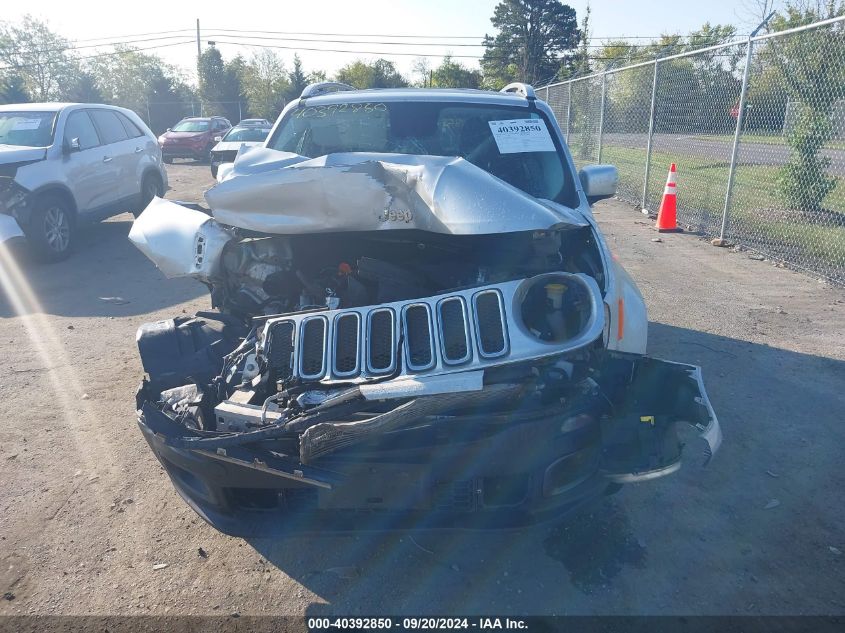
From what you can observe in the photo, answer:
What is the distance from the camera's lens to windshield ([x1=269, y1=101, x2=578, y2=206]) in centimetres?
391

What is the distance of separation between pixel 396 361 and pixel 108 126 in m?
9.05

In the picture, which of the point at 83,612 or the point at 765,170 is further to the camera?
the point at 765,170

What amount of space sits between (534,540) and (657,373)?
97 cm

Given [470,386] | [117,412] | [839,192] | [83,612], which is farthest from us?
[839,192]

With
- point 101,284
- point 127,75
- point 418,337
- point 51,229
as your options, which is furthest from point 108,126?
point 127,75

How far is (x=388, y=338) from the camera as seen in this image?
2529mm

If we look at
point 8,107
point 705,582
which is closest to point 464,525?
point 705,582

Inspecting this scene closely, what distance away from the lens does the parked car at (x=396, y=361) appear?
2236mm

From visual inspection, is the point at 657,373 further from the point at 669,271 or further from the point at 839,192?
the point at 839,192

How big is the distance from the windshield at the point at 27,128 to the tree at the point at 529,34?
4619 centimetres

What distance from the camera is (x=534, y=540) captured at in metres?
2.95

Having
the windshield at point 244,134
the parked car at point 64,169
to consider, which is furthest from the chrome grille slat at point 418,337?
the windshield at point 244,134

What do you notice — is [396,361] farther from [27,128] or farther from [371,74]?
[371,74]

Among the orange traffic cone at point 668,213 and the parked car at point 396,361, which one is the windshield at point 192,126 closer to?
the orange traffic cone at point 668,213
